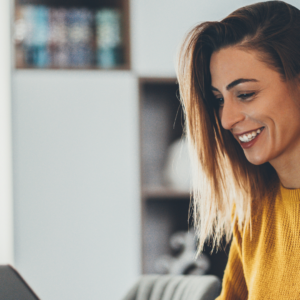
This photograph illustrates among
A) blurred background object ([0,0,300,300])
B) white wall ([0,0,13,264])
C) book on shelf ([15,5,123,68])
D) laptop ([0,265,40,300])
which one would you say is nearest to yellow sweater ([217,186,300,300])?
laptop ([0,265,40,300])

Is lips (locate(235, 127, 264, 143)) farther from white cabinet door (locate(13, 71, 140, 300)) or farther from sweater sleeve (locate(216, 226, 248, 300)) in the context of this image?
white cabinet door (locate(13, 71, 140, 300))

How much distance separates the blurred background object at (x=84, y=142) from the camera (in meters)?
2.04

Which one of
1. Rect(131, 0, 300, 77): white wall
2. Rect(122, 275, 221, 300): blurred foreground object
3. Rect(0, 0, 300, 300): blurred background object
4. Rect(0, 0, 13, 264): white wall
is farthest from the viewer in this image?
Rect(131, 0, 300, 77): white wall

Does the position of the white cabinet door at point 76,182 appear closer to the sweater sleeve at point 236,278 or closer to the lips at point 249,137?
the sweater sleeve at point 236,278

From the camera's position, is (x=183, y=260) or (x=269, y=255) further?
(x=183, y=260)

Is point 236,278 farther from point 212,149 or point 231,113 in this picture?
point 231,113

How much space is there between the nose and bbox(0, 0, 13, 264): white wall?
1248mm

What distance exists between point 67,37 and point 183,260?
4.57 ft

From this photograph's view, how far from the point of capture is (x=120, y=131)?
2.16 meters

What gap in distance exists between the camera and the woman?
3.36ft

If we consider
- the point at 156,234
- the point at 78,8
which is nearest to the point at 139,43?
the point at 78,8

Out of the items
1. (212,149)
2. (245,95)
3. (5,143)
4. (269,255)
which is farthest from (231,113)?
(5,143)

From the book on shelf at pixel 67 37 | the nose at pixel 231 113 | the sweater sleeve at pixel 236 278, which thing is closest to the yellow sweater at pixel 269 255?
the sweater sleeve at pixel 236 278

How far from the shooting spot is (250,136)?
1075 mm
